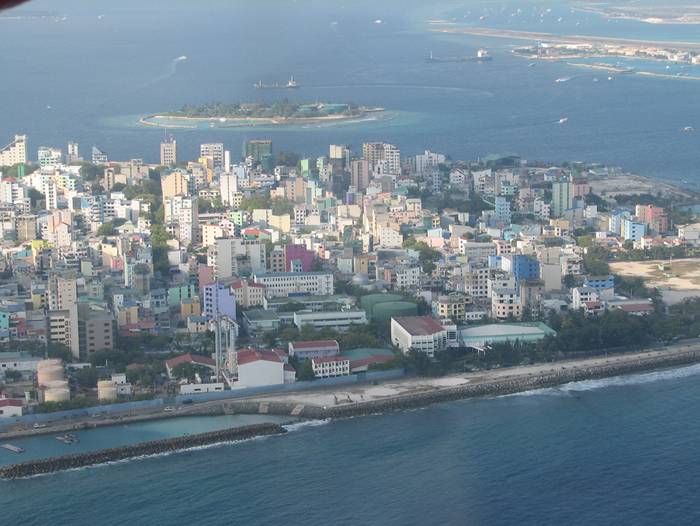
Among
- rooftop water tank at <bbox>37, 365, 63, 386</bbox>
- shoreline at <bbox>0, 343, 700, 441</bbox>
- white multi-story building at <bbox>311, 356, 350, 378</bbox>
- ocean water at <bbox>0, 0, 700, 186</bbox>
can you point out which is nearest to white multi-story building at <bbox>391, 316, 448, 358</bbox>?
shoreline at <bbox>0, 343, 700, 441</bbox>

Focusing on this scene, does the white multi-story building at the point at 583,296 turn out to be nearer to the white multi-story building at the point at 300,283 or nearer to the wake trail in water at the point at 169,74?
the white multi-story building at the point at 300,283

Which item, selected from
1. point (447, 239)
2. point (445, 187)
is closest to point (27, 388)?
point (447, 239)

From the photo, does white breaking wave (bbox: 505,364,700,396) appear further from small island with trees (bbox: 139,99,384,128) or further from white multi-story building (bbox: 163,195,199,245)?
small island with trees (bbox: 139,99,384,128)

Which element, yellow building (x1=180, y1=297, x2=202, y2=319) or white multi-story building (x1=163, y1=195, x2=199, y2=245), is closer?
yellow building (x1=180, y1=297, x2=202, y2=319)

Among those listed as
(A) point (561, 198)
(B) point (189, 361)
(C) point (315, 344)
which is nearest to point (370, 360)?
(C) point (315, 344)

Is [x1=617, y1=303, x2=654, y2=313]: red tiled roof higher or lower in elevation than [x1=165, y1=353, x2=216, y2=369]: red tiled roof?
higher

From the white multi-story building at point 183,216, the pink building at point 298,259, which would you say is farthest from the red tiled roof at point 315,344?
the white multi-story building at point 183,216

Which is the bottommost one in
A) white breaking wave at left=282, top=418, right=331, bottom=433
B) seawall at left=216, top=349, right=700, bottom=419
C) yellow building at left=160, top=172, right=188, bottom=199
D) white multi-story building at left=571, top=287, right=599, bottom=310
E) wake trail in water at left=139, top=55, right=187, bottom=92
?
white breaking wave at left=282, top=418, right=331, bottom=433

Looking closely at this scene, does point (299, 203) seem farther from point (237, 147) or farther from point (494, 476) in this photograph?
point (494, 476)
